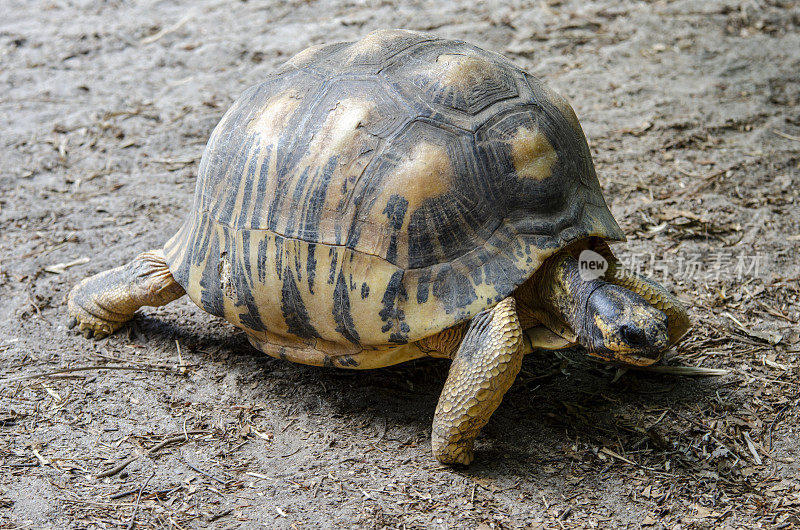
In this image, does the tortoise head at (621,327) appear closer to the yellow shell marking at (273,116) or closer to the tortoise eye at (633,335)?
the tortoise eye at (633,335)

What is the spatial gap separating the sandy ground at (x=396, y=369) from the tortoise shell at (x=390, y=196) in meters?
0.48

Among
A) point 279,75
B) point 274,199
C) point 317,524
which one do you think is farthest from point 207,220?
point 317,524

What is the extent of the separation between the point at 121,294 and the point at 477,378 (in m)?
1.96

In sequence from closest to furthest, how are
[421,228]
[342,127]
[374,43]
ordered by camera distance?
[421,228]
[342,127]
[374,43]

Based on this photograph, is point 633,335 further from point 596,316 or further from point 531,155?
point 531,155

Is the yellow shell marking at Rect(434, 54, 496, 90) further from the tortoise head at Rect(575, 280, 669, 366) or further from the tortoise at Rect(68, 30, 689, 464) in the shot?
the tortoise head at Rect(575, 280, 669, 366)

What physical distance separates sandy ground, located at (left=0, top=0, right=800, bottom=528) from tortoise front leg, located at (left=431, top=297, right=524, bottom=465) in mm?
169

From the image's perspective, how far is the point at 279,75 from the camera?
3.44 m

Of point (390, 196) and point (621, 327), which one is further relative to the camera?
point (390, 196)

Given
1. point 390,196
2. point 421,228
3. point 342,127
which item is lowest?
point 421,228

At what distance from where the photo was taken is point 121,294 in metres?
3.69

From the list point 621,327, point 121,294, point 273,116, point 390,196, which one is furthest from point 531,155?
point 121,294

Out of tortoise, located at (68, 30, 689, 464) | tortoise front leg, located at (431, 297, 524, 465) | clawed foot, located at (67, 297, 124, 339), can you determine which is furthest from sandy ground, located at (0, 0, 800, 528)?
tortoise, located at (68, 30, 689, 464)

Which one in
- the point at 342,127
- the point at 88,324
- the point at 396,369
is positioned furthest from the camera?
the point at 88,324
